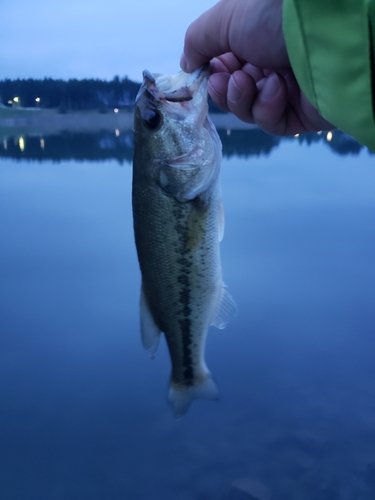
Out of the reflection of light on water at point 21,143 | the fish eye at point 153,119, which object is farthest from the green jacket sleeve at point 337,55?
the reflection of light on water at point 21,143

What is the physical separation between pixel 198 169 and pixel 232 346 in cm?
231

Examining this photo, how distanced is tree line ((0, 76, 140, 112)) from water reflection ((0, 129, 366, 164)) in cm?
66

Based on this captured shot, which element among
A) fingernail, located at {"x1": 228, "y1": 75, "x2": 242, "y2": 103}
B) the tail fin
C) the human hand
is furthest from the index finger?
the tail fin

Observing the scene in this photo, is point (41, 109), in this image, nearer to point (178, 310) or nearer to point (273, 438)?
point (273, 438)

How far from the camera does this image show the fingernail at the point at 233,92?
3.84 ft

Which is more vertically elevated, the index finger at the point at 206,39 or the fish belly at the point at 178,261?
the index finger at the point at 206,39

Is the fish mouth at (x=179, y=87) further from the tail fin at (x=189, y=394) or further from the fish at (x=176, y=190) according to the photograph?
the tail fin at (x=189, y=394)

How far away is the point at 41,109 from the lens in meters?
7.33

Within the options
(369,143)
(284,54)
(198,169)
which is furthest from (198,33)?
(369,143)

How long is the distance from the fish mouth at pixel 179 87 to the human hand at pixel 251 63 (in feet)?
0.29

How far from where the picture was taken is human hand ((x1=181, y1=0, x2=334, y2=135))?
3.10 ft

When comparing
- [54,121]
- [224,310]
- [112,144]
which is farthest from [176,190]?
[54,121]

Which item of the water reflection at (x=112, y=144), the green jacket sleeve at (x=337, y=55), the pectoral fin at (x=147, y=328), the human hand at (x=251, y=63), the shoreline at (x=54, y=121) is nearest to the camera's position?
the green jacket sleeve at (x=337, y=55)

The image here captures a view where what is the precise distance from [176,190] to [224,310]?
352 millimetres
